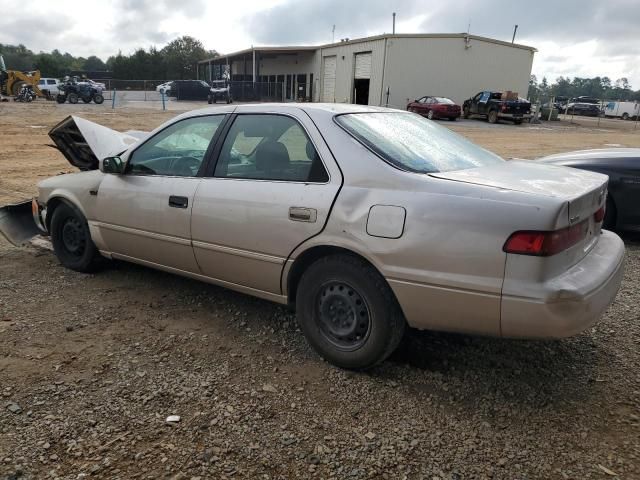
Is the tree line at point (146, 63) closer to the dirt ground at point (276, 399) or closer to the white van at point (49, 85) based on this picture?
the white van at point (49, 85)

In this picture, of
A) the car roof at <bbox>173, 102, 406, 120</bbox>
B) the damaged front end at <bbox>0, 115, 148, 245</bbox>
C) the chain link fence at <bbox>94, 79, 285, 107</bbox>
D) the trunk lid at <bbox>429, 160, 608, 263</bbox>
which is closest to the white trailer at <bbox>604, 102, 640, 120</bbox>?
the chain link fence at <bbox>94, 79, 285, 107</bbox>

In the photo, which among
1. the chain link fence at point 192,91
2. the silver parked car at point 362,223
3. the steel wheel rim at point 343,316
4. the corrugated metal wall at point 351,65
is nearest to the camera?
the silver parked car at point 362,223

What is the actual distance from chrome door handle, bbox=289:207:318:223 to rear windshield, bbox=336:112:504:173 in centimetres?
50

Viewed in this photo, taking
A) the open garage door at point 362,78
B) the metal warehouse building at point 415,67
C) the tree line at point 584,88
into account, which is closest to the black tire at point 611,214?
the metal warehouse building at point 415,67

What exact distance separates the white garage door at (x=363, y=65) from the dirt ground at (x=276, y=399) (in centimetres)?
3407

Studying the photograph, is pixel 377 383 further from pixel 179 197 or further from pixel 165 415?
pixel 179 197

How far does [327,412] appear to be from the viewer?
2775mm

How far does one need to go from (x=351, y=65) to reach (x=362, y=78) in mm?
1606

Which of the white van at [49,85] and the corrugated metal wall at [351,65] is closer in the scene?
the corrugated metal wall at [351,65]

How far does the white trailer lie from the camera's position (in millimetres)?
45625

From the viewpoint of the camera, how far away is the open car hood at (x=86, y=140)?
4.70 m

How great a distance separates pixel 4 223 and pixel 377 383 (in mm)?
4110

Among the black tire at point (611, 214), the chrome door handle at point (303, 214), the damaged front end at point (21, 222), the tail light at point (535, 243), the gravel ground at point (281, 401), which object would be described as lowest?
the gravel ground at point (281, 401)

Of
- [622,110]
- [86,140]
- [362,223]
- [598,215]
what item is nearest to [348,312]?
[362,223]
